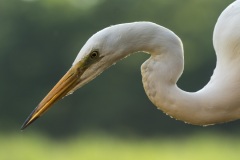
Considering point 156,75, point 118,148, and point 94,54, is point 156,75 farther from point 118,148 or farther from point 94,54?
point 118,148

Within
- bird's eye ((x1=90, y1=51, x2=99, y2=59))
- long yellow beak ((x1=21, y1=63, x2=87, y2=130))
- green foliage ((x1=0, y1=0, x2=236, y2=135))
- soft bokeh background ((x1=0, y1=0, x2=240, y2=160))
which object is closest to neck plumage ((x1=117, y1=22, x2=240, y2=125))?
bird's eye ((x1=90, y1=51, x2=99, y2=59))

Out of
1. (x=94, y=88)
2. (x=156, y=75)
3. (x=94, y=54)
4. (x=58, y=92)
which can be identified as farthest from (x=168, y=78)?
(x=94, y=88)

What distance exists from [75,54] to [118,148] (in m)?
4.92

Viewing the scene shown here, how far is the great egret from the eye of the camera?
11.6 feet

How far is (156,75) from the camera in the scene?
11.7ft

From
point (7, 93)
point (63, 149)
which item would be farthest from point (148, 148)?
point (7, 93)

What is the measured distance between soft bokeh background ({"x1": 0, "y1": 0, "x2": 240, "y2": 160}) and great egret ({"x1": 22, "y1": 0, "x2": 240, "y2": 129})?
870cm

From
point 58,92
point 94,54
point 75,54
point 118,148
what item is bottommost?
point 58,92

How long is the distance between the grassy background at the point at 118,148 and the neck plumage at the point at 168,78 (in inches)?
343

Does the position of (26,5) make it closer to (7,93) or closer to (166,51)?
(7,93)

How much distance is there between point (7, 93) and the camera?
1848cm

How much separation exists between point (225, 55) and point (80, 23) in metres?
16.4

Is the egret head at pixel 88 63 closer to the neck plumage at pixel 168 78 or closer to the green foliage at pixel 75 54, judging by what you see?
Answer: the neck plumage at pixel 168 78

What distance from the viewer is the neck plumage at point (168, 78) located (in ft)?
11.7
